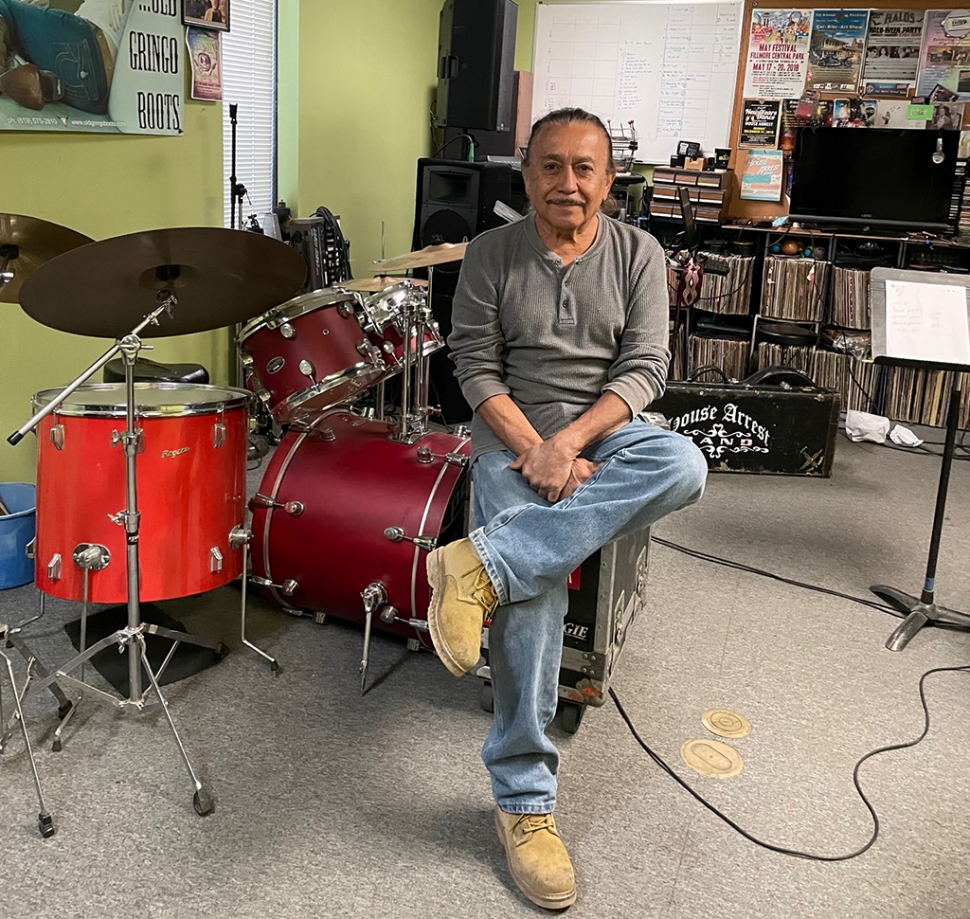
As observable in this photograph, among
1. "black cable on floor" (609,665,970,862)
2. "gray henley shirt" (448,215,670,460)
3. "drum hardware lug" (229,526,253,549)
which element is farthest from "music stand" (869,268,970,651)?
"drum hardware lug" (229,526,253,549)

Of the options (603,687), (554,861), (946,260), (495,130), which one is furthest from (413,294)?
(946,260)

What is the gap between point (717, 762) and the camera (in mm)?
1969

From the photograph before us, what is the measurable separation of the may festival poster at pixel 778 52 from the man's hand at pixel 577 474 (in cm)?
406

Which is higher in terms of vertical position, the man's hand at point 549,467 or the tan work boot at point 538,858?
the man's hand at point 549,467

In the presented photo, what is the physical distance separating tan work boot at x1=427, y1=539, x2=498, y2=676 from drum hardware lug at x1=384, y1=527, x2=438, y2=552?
539 millimetres

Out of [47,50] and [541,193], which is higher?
[47,50]

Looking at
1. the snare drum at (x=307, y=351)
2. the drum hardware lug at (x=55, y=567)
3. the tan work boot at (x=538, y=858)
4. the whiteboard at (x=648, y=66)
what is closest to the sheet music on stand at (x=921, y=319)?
the snare drum at (x=307, y=351)

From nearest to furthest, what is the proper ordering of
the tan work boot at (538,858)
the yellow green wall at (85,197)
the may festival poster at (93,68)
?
Answer: the tan work boot at (538,858)
the may festival poster at (93,68)
the yellow green wall at (85,197)

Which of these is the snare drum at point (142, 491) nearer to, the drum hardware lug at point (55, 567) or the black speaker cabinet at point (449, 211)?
the drum hardware lug at point (55, 567)

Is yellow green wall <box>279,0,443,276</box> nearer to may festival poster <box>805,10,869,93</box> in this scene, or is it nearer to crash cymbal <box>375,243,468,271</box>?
crash cymbal <box>375,243,468,271</box>

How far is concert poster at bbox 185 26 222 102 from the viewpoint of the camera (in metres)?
3.39

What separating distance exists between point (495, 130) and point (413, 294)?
7.43 ft

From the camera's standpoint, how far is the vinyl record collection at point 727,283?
16.2 ft

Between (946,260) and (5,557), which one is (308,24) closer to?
(5,557)
